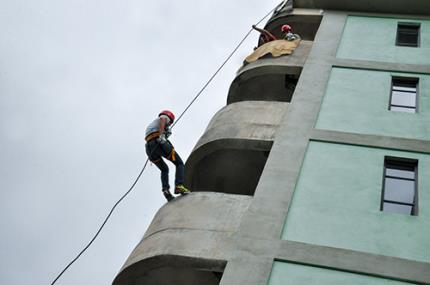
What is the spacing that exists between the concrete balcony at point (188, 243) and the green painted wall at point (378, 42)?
23.0 feet

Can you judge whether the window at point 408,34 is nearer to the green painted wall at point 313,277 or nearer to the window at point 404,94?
the window at point 404,94

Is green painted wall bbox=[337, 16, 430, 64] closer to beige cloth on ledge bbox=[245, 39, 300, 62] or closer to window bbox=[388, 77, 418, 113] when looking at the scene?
window bbox=[388, 77, 418, 113]

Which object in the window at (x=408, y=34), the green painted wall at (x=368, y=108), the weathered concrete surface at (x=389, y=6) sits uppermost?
the weathered concrete surface at (x=389, y=6)

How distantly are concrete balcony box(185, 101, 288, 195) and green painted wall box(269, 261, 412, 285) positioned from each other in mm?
3958

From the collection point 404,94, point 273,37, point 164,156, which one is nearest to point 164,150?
point 164,156

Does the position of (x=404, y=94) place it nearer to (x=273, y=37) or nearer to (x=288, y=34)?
(x=288, y=34)

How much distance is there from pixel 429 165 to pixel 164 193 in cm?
525

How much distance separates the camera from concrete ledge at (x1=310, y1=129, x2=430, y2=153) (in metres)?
12.3

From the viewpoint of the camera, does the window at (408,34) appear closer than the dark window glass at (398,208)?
No

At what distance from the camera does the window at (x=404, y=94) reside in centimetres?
1416

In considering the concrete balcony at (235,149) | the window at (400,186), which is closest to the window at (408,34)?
the concrete balcony at (235,149)

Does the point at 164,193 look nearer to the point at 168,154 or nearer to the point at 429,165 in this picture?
the point at 168,154

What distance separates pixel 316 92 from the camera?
14.5 m

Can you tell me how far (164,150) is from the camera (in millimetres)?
12375
